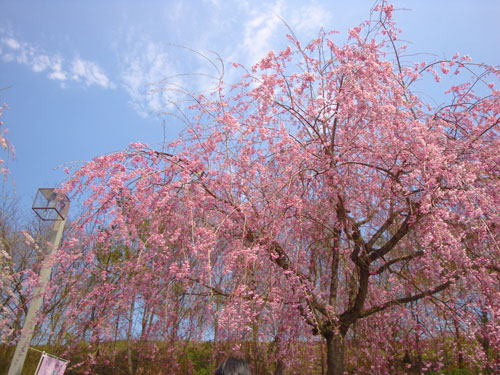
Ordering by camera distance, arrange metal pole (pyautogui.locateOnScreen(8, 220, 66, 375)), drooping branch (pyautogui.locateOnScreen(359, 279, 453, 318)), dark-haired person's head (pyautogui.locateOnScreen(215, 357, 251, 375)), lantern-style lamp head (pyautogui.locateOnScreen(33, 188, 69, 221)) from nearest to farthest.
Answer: dark-haired person's head (pyautogui.locateOnScreen(215, 357, 251, 375))
metal pole (pyautogui.locateOnScreen(8, 220, 66, 375))
drooping branch (pyautogui.locateOnScreen(359, 279, 453, 318))
lantern-style lamp head (pyautogui.locateOnScreen(33, 188, 69, 221))

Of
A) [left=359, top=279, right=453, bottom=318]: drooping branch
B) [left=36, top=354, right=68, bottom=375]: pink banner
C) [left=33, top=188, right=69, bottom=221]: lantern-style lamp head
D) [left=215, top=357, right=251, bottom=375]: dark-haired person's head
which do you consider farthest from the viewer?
[left=33, top=188, right=69, bottom=221]: lantern-style lamp head

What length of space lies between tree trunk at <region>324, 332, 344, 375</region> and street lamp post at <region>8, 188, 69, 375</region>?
3231mm

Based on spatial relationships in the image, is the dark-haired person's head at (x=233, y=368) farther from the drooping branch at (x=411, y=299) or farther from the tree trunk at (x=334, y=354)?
the drooping branch at (x=411, y=299)

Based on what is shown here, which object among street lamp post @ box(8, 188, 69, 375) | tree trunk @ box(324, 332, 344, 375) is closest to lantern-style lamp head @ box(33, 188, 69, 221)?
street lamp post @ box(8, 188, 69, 375)

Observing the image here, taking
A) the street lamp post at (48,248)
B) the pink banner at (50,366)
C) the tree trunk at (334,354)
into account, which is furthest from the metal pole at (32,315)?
the tree trunk at (334,354)

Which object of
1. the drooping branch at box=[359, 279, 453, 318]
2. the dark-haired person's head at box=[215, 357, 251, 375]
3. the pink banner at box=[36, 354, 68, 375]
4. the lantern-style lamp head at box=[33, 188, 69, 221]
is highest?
the lantern-style lamp head at box=[33, 188, 69, 221]

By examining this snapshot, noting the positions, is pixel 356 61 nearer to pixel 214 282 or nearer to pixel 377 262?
pixel 377 262

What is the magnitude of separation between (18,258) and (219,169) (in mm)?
8205

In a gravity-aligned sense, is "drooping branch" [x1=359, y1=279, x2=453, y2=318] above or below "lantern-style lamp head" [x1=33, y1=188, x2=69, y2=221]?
below

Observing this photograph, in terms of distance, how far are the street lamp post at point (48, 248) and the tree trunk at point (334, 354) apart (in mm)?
3231

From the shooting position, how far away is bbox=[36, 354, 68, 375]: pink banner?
12.8ft

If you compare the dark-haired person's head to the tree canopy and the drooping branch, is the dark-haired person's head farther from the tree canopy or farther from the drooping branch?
the drooping branch

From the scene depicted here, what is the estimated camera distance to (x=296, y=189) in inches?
150

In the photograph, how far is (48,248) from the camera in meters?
4.03
